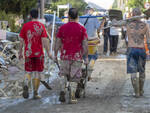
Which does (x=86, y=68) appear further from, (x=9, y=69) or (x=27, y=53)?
(x=9, y=69)

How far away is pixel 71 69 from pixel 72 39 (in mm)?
545

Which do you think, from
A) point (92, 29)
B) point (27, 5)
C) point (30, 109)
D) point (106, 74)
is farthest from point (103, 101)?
point (27, 5)

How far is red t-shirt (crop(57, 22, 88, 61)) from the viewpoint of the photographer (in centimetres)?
741

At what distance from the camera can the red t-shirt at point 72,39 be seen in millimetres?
7406

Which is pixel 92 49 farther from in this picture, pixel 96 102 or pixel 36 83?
pixel 96 102

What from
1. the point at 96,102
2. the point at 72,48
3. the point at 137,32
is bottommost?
the point at 96,102

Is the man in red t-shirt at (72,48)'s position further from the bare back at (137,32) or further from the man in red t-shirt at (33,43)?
the bare back at (137,32)

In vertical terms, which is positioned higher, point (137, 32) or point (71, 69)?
point (137, 32)

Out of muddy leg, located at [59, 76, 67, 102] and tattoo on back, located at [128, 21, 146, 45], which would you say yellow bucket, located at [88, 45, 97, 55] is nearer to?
tattoo on back, located at [128, 21, 146, 45]

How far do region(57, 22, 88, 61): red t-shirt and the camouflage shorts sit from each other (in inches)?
3.8

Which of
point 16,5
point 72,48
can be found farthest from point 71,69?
point 16,5

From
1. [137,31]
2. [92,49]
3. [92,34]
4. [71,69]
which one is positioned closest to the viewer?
[71,69]

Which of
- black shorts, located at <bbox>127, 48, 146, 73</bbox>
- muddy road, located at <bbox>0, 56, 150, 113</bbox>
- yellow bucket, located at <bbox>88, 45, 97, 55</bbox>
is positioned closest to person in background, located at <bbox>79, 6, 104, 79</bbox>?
yellow bucket, located at <bbox>88, 45, 97, 55</bbox>

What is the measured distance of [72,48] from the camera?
7.44m
